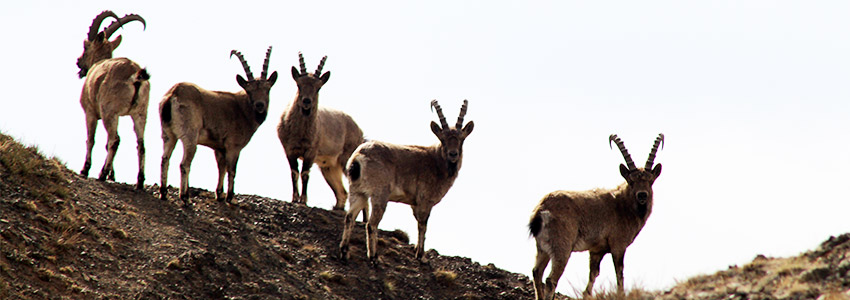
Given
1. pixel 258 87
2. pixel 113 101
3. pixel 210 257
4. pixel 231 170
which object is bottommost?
pixel 210 257

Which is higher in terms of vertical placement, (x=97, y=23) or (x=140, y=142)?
(x=97, y=23)

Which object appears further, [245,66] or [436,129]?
[245,66]

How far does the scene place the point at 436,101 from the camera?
21.1 metres

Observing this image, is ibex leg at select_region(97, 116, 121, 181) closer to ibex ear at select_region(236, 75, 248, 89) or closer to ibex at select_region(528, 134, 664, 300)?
ibex ear at select_region(236, 75, 248, 89)

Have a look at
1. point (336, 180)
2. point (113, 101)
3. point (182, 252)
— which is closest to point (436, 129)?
point (336, 180)

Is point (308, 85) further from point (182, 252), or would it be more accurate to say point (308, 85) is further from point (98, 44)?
point (182, 252)

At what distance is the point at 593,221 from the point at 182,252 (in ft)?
22.1

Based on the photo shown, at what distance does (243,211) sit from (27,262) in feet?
17.5

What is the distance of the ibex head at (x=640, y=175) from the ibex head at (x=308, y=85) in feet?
20.7

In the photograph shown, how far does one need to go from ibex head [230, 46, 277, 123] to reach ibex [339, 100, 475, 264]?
9.23 feet

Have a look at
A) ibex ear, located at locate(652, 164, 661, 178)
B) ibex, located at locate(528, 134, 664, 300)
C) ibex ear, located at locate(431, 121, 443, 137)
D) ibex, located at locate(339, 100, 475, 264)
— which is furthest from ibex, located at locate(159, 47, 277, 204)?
ibex ear, located at locate(652, 164, 661, 178)

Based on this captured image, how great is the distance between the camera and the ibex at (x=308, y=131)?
22.2 m

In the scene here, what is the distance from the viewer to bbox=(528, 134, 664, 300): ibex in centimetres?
1720

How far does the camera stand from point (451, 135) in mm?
20375
